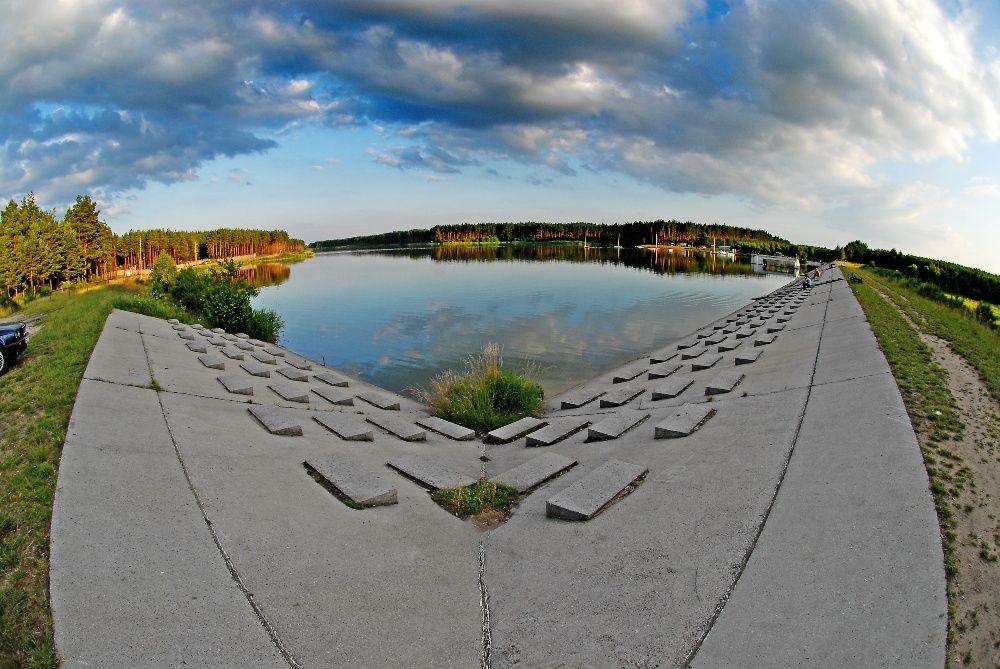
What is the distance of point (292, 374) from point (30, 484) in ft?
22.0

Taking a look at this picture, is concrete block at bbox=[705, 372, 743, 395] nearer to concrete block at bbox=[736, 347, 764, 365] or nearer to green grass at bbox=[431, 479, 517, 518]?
concrete block at bbox=[736, 347, 764, 365]

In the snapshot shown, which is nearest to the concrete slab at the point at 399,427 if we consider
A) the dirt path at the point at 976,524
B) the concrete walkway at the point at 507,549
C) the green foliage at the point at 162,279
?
the concrete walkway at the point at 507,549

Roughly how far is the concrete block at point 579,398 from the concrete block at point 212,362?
6640 mm

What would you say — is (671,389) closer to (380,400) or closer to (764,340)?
(764,340)

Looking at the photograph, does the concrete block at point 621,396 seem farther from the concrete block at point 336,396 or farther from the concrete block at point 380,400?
the concrete block at point 336,396

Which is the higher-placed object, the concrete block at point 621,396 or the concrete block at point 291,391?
the concrete block at point 291,391

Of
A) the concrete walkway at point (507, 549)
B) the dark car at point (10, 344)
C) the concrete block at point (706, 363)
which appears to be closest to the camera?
the concrete walkway at point (507, 549)

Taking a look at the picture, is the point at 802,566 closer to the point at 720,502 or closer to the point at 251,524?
the point at 720,502

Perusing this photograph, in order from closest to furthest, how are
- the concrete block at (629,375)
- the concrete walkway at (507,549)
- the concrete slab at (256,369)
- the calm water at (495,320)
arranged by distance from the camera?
the concrete walkway at (507,549), the concrete slab at (256,369), the concrete block at (629,375), the calm water at (495,320)

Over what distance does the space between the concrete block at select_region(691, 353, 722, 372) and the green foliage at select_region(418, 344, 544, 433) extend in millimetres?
3214

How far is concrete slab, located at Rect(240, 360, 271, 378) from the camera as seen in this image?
10.6 m

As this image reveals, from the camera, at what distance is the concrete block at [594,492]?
4.86 meters

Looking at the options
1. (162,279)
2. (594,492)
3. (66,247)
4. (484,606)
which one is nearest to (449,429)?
(594,492)

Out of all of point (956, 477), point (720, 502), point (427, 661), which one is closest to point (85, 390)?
point (427, 661)
